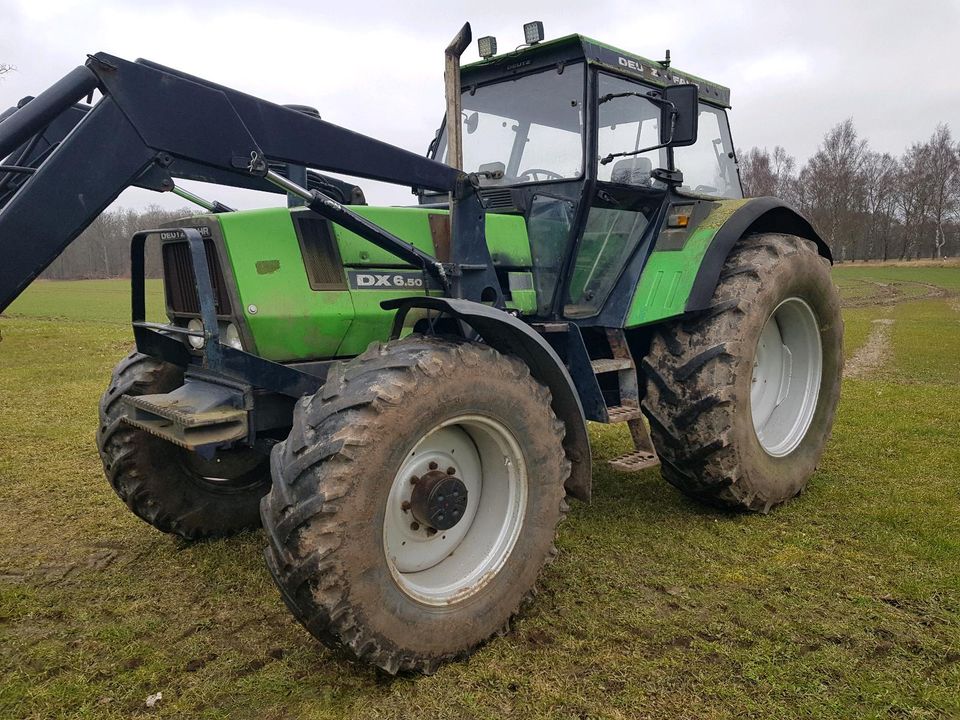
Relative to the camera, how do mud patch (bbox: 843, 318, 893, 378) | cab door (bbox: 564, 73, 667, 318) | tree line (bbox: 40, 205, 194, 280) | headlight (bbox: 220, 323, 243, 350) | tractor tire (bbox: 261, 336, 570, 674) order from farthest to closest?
tree line (bbox: 40, 205, 194, 280)
mud patch (bbox: 843, 318, 893, 378)
cab door (bbox: 564, 73, 667, 318)
headlight (bbox: 220, 323, 243, 350)
tractor tire (bbox: 261, 336, 570, 674)

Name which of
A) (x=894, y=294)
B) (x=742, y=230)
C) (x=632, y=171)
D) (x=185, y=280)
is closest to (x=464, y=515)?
(x=185, y=280)

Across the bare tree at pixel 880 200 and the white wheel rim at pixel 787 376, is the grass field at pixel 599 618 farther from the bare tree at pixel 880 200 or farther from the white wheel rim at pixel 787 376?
the bare tree at pixel 880 200

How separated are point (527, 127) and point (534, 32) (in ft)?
1.65

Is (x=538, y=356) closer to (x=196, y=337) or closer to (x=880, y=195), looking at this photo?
(x=196, y=337)

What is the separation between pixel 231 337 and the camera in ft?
9.87

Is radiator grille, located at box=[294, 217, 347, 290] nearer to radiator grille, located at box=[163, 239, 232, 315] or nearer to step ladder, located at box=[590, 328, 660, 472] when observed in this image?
radiator grille, located at box=[163, 239, 232, 315]

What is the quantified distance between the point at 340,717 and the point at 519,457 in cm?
116

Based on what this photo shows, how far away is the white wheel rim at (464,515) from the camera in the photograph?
2.80 metres

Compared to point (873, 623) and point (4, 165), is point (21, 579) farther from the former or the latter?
point (873, 623)

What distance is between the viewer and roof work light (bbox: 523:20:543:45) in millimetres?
3906

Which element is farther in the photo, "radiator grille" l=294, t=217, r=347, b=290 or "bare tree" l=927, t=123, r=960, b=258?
"bare tree" l=927, t=123, r=960, b=258

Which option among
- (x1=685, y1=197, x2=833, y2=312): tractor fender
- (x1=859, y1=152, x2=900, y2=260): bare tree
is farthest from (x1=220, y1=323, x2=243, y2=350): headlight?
(x1=859, y1=152, x2=900, y2=260): bare tree

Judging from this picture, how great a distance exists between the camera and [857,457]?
5305mm

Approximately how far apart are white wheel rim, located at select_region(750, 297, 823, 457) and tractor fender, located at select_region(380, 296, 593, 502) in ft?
6.55
